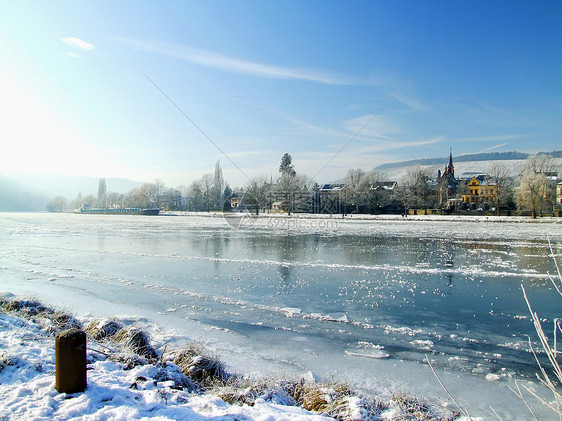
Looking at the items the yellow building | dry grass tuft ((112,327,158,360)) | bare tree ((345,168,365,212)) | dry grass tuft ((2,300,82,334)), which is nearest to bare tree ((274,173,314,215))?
bare tree ((345,168,365,212))

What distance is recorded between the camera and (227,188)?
11325cm

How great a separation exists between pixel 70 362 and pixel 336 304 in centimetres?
698

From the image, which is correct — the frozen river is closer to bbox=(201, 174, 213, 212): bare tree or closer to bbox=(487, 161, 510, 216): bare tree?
bbox=(487, 161, 510, 216): bare tree

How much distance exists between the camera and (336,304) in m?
9.80

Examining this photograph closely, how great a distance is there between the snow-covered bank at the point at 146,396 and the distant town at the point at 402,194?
65550 millimetres

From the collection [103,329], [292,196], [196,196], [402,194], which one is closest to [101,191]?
[196,196]

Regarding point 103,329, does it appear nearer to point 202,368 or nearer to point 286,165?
point 202,368

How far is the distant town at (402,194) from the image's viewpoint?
65.9m

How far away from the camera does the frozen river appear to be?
20.6 ft

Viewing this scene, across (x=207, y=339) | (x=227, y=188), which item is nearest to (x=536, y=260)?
(x=207, y=339)

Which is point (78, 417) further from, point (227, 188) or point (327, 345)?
point (227, 188)

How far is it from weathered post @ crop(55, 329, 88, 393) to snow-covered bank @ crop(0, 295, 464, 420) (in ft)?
Answer: 0.32

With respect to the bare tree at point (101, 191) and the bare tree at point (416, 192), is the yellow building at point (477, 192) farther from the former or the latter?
the bare tree at point (101, 191)

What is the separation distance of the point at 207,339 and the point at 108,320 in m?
2.06
